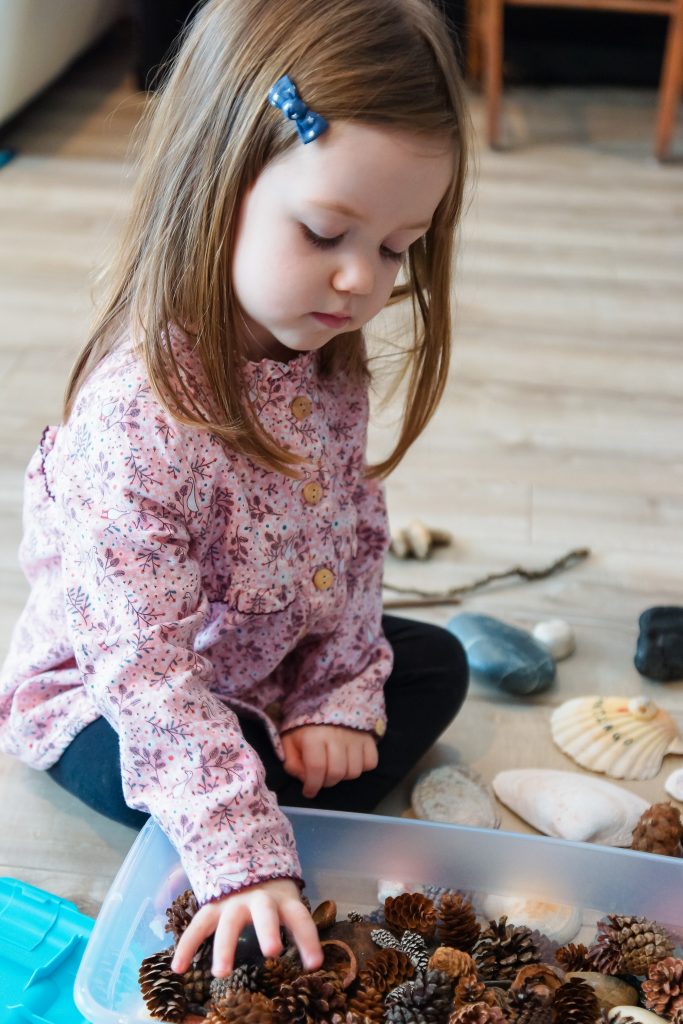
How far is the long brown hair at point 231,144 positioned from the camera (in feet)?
2.57

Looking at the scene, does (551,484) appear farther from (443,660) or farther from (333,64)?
(333,64)

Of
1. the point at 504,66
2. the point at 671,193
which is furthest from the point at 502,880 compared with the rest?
the point at 504,66

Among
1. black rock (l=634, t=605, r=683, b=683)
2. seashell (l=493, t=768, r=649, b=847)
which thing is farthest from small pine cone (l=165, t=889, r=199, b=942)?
black rock (l=634, t=605, r=683, b=683)

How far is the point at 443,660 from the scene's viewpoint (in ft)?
3.76

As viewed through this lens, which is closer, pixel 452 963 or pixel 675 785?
pixel 452 963

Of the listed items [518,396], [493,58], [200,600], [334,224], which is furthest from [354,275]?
[493,58]

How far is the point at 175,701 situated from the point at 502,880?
1.03 feet

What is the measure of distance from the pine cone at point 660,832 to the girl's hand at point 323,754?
0.24 m

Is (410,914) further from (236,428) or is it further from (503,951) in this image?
(236,428)

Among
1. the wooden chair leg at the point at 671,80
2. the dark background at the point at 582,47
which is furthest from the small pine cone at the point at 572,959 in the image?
the dark background at the point at 582,47

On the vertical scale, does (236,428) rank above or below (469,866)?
above

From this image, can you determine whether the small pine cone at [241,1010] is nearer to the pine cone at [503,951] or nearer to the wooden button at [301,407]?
the pine cone at [503,951]

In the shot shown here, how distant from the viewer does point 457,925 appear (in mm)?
885

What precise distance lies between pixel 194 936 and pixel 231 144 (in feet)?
1.73
